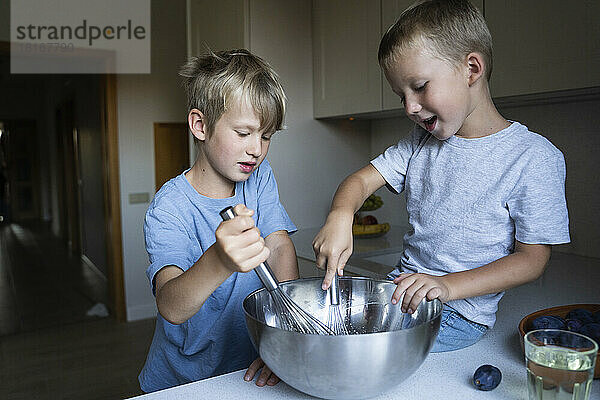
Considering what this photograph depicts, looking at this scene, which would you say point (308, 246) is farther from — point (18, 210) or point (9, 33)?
point (18, 210)

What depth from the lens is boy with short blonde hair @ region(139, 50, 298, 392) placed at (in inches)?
32.8

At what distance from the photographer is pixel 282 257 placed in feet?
3.38

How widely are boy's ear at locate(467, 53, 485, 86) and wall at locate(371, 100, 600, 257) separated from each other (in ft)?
3.08

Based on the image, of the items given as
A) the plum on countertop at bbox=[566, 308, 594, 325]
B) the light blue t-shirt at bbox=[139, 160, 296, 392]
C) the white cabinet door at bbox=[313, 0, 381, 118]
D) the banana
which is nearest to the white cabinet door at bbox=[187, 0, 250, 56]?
the white cabinet door at bbox=[313, 0, 381, 118]

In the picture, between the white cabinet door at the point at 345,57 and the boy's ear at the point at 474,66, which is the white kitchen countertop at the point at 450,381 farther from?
the white cabinet door at the point at 345,57

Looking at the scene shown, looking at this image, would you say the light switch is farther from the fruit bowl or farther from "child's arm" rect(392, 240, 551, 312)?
"child's arm" rect(392, 240, 551, 312)

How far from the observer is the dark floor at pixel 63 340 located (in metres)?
2.47

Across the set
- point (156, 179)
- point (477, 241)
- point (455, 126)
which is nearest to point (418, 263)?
point (477, 241)

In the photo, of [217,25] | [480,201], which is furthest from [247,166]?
[217,25]

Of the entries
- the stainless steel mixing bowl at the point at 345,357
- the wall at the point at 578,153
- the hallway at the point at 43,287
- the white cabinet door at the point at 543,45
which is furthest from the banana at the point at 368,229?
the hallway at the point at 43,287

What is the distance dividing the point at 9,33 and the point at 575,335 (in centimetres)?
325

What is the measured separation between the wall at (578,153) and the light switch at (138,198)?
2.48m

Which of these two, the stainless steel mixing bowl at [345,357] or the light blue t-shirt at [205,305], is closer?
the stainless steel mixing bowl at [345,357]

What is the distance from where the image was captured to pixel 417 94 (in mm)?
821
